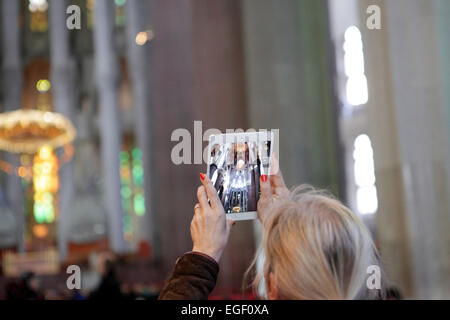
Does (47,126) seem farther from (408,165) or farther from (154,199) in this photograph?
(408,165)

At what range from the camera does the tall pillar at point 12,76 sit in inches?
808

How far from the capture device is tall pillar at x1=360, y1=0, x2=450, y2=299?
4758mm

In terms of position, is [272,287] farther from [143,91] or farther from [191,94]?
[143,91]

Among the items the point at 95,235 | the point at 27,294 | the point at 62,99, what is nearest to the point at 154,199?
the point at 95,235

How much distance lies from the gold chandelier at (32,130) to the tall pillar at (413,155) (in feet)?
47.2

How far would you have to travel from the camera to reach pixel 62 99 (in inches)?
798

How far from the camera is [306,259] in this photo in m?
1.16

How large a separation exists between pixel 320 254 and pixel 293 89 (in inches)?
257

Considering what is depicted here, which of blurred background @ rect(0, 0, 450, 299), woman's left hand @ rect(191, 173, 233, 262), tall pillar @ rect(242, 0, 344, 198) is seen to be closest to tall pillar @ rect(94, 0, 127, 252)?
blurred background @ rect(0, 0, 450, 299)

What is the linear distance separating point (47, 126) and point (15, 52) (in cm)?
461

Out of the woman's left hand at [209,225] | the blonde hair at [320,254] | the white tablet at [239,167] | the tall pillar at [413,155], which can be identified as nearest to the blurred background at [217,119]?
the tall pillar at [413,155]

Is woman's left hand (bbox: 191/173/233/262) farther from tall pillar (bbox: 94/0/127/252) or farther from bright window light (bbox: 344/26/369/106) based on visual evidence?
tall pillar (bbox: 94/0/127/252)

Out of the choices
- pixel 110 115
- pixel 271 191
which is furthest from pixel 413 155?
pixel 110 115
